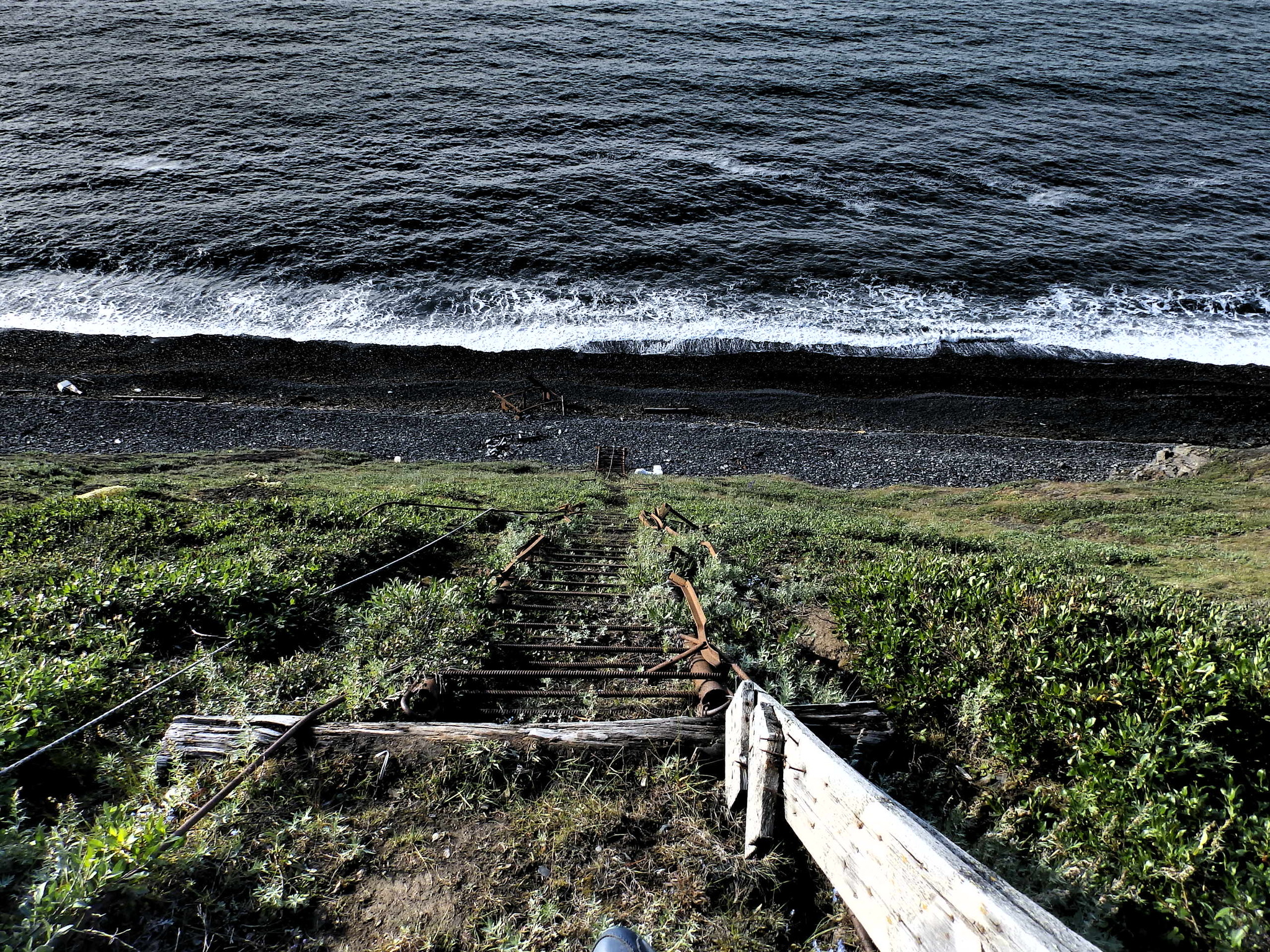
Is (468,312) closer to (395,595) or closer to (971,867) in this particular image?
(395,595)

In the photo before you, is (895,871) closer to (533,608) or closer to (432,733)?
(432,733)

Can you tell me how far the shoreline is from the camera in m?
23.8

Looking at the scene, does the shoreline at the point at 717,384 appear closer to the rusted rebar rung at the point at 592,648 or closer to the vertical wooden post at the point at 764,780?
the rusted rebar rung at the point at 592,648

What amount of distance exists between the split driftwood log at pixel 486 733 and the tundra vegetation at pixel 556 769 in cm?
11

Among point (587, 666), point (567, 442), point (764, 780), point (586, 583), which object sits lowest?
point (567, 442)

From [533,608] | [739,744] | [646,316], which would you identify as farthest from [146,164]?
[739,744]

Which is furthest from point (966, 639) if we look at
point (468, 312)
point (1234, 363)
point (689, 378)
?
point (1234, 363)

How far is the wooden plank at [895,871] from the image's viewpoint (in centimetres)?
222

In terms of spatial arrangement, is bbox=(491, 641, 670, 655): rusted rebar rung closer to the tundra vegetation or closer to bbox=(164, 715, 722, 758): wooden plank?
the tundra vegetation

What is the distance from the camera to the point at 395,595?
6.12 metres

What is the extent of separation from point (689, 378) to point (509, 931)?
23939 millimetres

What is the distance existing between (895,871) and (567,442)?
1957 centimetres

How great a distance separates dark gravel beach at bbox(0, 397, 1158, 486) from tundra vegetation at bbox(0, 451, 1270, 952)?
12988mm

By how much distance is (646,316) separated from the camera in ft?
94.2
